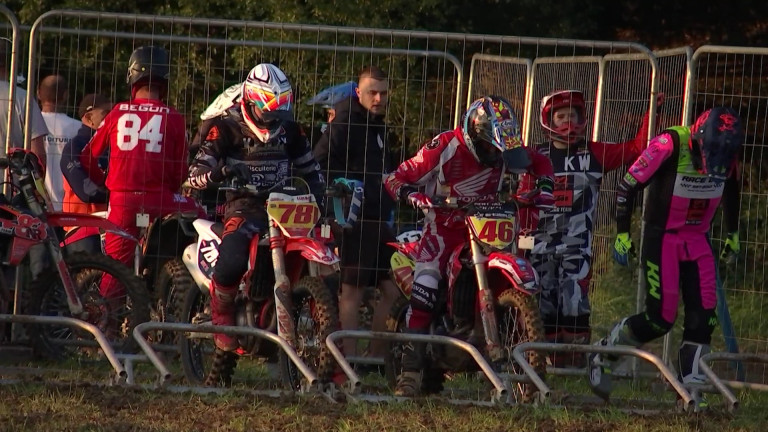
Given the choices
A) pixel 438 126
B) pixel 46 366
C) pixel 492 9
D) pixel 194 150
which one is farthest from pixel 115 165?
pixel 492 9

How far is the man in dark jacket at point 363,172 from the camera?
11.5 meters

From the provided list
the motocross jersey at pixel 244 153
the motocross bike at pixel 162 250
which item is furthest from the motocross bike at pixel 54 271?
the motocross jersey at pixel 244 153

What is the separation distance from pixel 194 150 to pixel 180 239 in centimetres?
61

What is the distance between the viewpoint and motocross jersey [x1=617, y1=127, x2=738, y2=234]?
10.3 m

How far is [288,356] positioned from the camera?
984 cm

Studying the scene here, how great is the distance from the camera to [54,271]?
10875mm

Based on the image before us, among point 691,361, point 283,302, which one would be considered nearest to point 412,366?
point 283,302

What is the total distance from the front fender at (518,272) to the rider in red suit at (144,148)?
8.01 ft

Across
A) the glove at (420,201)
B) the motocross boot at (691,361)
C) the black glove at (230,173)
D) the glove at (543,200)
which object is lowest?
the motocross boot at (691,361)

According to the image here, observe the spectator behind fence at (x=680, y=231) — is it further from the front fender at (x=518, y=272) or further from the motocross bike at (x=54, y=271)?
the motocross bike at (x=54, y=271)

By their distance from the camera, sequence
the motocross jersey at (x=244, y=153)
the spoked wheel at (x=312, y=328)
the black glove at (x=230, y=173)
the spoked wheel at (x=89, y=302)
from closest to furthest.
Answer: the spoked wheel at (x=312, y=328), the black glove at (x=230, y=173), the motocross jersey at (x=244, y=153), the spoked wheel at (x=89, y=302)

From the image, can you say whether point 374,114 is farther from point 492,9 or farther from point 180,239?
point 492,9

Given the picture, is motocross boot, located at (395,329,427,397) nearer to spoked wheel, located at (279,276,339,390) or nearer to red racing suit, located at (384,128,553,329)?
red racing suit, located at (384,128,553,329)

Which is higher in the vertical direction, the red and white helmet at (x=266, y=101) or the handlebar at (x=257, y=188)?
the red and white helmet at (x=266, y=101)
